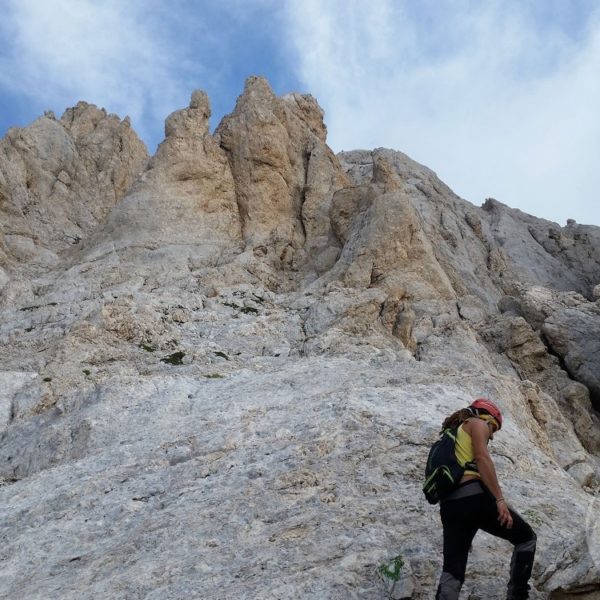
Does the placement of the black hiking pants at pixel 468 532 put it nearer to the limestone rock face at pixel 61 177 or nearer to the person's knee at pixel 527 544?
the person's knee at pixel 527 544

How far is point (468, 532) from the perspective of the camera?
9094mm

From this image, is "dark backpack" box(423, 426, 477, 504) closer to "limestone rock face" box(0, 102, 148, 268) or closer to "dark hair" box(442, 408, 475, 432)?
"dark hair" box(442, 408, 475, 432)

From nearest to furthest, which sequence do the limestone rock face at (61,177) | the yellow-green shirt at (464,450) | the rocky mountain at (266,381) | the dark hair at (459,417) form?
the yellow-green shirt at (464,450) → the dark hair at (459,417) → the rocky mountain at (266,381) → the limestone rock face at (61,177)

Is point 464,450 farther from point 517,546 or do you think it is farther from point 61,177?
point 61,177

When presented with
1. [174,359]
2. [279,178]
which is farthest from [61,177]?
[174,359]

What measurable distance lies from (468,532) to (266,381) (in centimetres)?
1361

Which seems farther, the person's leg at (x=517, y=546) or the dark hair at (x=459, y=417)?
the dark hair at (x=459, y=417)

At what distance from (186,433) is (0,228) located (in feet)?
114

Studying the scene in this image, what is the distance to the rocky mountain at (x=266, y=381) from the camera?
1215 cm

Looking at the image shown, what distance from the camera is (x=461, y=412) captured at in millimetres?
9719

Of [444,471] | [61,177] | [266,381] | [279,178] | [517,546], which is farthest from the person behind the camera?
[61,177]

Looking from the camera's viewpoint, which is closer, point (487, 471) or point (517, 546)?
point (487, 471)

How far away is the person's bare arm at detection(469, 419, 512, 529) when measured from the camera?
29.2ft

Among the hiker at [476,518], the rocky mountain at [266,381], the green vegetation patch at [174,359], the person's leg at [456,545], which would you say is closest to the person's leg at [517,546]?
the hiker at [476,518]
